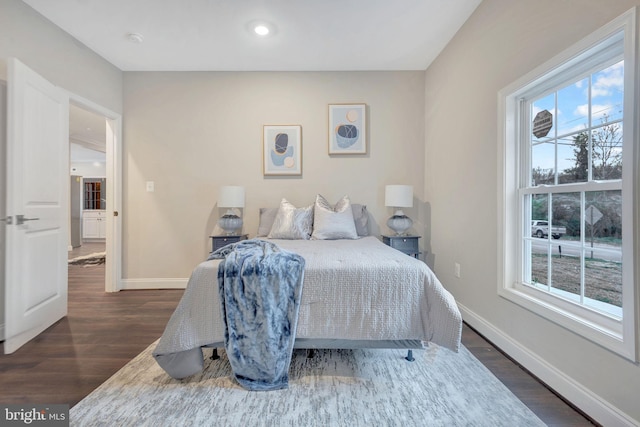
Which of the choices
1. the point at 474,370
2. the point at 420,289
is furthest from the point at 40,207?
the point at 474,370

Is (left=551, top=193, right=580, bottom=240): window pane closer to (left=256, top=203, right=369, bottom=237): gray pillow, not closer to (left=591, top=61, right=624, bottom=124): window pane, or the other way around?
(left=591, top=61, right=624, bottom=124): window pane

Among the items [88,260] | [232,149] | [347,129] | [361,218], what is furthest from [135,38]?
[88,260]

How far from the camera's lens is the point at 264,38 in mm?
2729

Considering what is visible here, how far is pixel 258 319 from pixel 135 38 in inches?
119

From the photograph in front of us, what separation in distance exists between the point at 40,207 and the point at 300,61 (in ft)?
9.34

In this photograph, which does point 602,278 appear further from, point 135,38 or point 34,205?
point 135,38

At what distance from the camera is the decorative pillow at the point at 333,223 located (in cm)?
286

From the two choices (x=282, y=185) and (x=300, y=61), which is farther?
(x=282, y=185)

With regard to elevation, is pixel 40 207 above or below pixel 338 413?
above

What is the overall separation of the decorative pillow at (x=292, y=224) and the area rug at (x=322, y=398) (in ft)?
4.19

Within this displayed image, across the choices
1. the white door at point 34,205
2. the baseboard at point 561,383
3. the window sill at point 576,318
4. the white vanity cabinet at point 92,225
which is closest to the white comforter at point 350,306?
the window sill at point 576,318

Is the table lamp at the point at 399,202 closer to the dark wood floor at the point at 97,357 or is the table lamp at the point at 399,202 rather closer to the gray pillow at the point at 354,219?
the gray pillow at the point at 354,219

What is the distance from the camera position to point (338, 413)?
1.36 m

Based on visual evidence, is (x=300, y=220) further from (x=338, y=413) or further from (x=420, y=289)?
(x=338, y=413)
